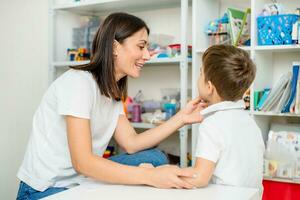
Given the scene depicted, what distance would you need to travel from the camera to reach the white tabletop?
1123mm

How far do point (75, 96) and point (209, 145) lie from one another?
509 millimetres

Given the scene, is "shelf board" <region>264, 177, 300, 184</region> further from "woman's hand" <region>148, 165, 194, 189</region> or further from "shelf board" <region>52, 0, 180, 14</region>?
"shelf board" <region>52, 0, 180, 14</region>

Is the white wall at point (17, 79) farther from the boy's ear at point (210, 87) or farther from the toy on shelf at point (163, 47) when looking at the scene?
the boy's ear at point (210, 87)

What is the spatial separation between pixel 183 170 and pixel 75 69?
0.65 metres

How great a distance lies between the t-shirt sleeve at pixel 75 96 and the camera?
1468 millimetres

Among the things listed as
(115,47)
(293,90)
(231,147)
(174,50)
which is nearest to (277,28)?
(293,90)

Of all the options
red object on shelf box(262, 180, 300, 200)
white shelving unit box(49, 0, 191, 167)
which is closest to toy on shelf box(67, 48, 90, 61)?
white shelving unit box(49, 0, 191, 167)

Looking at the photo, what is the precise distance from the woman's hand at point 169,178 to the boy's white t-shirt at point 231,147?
95 mm

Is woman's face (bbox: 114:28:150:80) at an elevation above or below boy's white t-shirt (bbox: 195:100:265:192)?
above

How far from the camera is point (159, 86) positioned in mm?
2814

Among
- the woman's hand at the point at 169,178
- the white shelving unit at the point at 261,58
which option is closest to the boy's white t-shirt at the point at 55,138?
the woman's hand at the point at 169,178

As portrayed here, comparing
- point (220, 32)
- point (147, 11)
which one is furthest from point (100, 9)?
point (220, 32)

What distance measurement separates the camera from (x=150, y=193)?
1177 mm

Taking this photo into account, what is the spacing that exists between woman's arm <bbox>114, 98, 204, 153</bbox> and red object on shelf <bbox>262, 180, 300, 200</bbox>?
2.17ft
